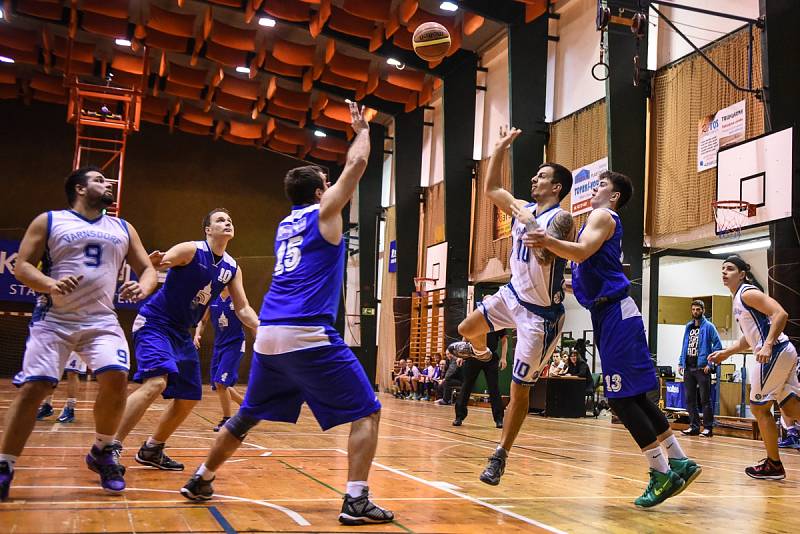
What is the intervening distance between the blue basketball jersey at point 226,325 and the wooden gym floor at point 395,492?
0.95m

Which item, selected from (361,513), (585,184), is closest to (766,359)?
(361,513)

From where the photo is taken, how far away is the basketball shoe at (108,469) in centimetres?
414

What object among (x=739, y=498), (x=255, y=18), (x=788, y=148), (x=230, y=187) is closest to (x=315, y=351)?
(x=739, y=498)

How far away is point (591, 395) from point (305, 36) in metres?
12.1

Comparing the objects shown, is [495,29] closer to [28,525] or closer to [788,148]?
[788,148]

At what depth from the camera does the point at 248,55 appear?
21.2 meters

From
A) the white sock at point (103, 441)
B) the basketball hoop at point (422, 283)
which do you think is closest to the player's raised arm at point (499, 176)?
the white sock at point (103, 441)

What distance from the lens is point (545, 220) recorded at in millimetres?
4895

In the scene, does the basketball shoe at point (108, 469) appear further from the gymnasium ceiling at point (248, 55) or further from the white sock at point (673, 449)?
the gymnasium ceiling at point (248, 55)

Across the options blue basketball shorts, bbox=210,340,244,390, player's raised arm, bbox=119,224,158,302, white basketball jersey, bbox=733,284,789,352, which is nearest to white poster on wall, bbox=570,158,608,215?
white basketball jersey, bbox=733,284,789,352

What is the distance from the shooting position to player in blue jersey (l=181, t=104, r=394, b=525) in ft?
11.9

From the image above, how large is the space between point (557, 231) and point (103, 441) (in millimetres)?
2818

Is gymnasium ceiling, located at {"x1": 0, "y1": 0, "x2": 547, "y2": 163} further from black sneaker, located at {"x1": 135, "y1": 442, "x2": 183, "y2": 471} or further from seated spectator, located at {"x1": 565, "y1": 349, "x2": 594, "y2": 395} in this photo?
black sneaker, located at {"x1": 135, "y1": 442, "x2": 183, "y2": 471}

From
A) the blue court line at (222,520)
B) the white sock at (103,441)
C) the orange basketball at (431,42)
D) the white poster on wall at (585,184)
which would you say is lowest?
the blue court line at (222,520)
